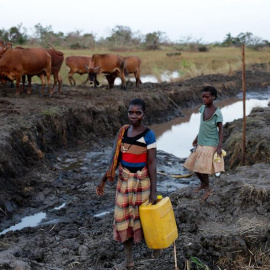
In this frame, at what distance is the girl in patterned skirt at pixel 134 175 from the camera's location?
3822mm

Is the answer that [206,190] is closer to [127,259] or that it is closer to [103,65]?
[127,259]

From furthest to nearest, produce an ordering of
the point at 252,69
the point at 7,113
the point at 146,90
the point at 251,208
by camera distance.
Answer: the point at 252,69 → the point at 146,90 → the point at 7,113 → the point at 251,208

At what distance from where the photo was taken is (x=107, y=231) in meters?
5.13

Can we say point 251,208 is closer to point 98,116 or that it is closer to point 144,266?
point 144,266

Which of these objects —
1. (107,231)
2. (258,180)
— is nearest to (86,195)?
(107,231)

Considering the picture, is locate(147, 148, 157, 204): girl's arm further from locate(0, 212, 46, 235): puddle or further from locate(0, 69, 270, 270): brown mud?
locate(0, 212, 46, 235): puddle

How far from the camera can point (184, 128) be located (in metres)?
14.1

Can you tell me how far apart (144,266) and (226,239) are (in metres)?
0.88

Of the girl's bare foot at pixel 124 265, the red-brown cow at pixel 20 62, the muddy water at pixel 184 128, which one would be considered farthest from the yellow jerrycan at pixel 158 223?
the red-brown cow at pixel 20 62

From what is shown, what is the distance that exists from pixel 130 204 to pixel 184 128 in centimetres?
1039

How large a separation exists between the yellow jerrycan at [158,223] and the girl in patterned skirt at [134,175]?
9 cm

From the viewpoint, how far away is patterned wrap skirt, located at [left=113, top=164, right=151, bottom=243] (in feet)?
12.5

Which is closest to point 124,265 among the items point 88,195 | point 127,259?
point 127,259

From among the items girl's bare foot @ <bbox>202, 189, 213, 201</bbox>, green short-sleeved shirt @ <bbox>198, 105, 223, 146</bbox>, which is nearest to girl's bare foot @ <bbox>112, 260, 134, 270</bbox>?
girl's bare foot @ <bbox>202, 189, 213, 201</bbox>
